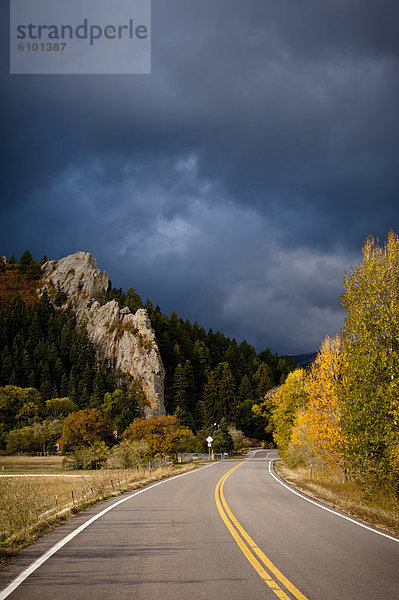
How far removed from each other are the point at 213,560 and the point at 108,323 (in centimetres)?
12875

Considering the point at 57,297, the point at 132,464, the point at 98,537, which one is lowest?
the point at 132,464

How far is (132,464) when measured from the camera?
154 feet

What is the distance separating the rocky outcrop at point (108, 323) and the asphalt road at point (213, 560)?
99.5 m

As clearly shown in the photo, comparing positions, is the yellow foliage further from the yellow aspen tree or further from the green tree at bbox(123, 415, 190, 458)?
the green tree at bbox(123, 415, 190, 458)

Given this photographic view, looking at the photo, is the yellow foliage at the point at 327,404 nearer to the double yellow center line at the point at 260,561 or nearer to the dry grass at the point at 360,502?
the dry grass at the point at 360,502

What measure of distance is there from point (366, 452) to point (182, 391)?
348 ft

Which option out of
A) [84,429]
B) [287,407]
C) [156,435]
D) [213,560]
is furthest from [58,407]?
[213,560]

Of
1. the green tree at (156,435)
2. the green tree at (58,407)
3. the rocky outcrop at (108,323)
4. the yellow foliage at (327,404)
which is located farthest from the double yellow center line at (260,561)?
the rocky outcrop at (108,323)

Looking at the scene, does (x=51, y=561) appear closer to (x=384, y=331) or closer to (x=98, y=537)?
(x=98, y=537)

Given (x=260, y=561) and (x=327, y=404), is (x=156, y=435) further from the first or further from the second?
(x=260, y=561)

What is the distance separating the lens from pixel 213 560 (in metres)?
7.25

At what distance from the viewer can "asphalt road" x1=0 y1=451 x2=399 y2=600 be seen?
18.6 ft

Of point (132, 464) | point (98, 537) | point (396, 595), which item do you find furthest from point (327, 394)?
point (132, 464)

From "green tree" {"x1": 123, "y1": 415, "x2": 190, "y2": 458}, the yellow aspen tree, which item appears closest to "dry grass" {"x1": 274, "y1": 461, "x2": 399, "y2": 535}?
the yellow aspen tree
